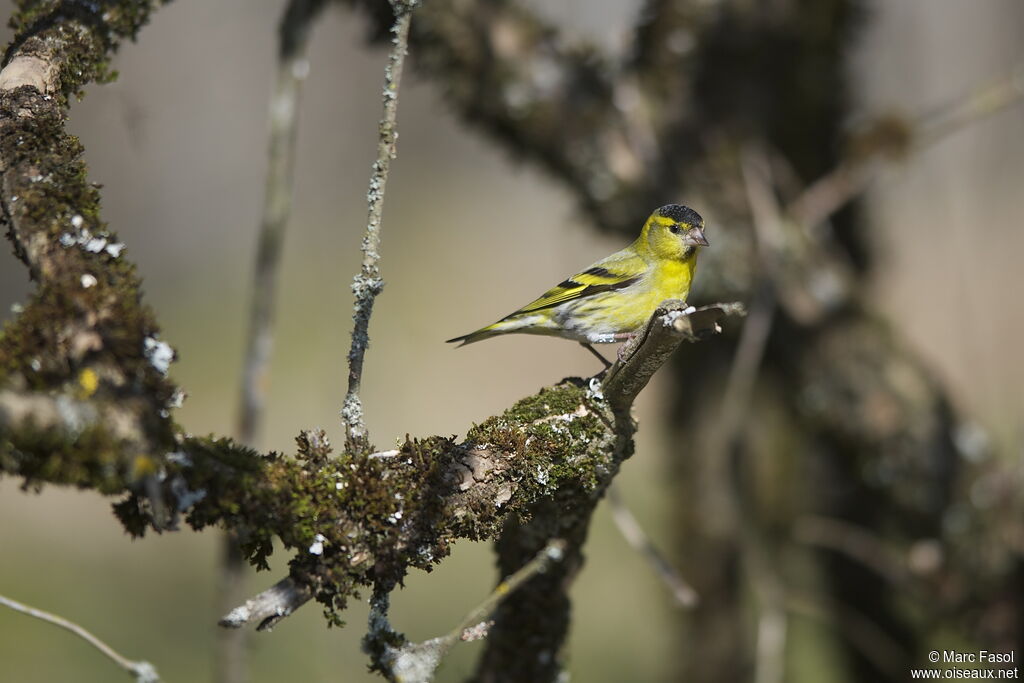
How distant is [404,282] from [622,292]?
24.5 feet

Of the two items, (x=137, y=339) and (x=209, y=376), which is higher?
(x=209, y=376)

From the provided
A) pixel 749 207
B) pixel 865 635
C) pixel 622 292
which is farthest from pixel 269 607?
pixel 865 635

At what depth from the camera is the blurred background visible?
612cm

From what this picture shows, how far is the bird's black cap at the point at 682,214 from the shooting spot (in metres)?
3.88

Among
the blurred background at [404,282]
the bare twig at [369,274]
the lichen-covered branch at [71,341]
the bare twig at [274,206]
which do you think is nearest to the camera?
the lichen-covered branch at [71,341]

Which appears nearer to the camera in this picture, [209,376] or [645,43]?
[645,43]

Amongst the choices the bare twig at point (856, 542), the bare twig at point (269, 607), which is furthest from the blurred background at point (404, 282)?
the bare twig at point (269, 607)

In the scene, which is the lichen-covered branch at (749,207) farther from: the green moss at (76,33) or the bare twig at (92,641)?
the bare twig at (92,641)

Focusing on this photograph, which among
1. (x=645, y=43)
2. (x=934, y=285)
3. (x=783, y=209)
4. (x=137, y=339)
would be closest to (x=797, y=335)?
(x=783, y=209)

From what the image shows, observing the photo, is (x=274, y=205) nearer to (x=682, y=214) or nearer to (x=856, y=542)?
(x=682, y=214)

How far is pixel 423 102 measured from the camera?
39.2ft

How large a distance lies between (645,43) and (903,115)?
5.64 feet

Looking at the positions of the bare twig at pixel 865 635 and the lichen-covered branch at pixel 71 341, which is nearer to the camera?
the lichen-covered branch at pixel 71 341

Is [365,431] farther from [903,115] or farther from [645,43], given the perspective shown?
[903,115]
